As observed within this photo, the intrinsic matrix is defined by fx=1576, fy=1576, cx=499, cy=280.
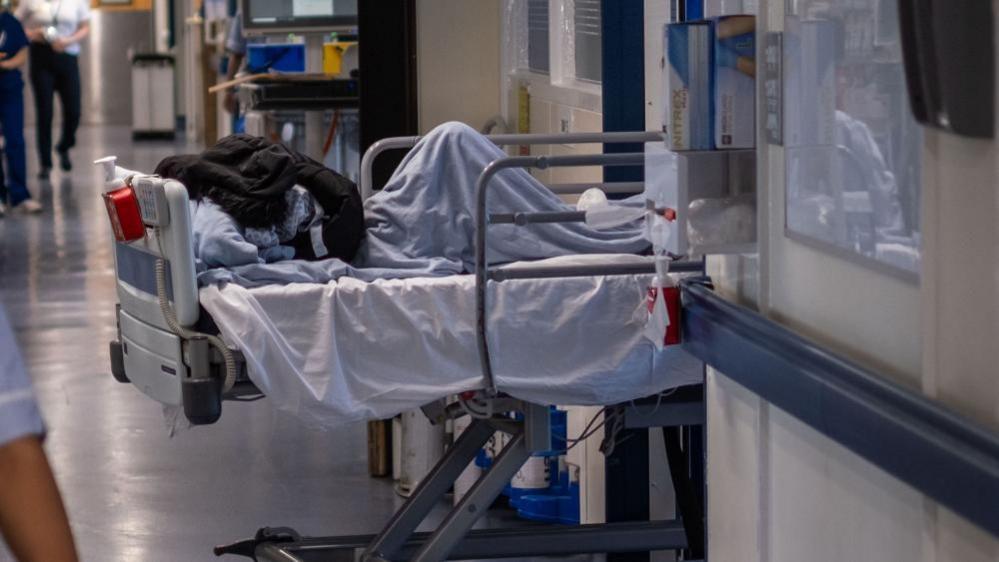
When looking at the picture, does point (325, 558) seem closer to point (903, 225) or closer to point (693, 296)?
point (693, 296)

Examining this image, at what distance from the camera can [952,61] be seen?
1.65 meters

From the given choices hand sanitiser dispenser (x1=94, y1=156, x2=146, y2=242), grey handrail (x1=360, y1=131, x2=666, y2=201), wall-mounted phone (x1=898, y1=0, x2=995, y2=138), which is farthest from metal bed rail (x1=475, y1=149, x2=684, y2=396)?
wall-mounted phone (x1=898, y1=0, x2=995, y2=138)

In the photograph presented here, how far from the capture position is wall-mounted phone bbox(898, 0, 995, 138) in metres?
1.64

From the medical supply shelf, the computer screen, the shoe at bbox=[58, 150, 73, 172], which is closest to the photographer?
the medical supply shelf

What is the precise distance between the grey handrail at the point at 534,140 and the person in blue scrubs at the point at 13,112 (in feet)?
26.4

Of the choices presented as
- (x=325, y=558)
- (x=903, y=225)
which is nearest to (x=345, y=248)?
(x=325, y=558)

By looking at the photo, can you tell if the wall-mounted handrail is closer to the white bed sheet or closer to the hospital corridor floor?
the white bed sheet

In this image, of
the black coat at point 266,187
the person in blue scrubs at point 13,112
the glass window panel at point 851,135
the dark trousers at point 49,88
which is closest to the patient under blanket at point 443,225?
the black coat at point 266,187

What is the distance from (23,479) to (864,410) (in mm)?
995

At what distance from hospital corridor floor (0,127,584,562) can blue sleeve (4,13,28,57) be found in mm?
3972

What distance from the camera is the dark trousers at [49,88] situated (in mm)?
13602

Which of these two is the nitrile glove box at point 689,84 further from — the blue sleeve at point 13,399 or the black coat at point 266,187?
the blue sleeve at point 13,399

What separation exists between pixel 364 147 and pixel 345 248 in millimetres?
1553

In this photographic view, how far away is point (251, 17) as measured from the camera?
756cm
